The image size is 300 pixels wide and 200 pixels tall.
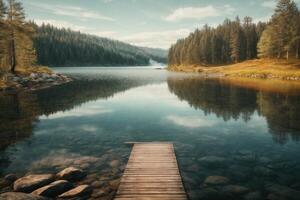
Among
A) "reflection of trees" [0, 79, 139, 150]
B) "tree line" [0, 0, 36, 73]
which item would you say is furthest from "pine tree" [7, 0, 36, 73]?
"reflection of trees" [0, 79, 139, 150]

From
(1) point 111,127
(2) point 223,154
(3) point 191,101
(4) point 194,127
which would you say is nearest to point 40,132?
(1) point 111,127

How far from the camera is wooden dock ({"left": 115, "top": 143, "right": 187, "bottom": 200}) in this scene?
11.3 m

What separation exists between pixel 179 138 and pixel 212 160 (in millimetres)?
5167

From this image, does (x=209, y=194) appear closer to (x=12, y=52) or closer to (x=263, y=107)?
(x=263, y=107)

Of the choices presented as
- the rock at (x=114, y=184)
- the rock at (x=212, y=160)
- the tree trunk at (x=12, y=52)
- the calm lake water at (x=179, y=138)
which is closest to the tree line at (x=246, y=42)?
the calm lake water at (x=179, y=138)

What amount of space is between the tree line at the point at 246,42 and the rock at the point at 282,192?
278ft

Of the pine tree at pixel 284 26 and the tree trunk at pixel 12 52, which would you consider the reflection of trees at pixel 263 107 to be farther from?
the pine tree at pixel 284 26

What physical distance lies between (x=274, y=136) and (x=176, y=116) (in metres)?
10.6

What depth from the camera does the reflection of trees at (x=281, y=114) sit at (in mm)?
22031

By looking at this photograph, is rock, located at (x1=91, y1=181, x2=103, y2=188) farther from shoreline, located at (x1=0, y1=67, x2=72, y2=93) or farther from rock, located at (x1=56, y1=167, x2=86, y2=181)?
shoreline, located at (x1=0, y1=67, x2=72, y2=93)

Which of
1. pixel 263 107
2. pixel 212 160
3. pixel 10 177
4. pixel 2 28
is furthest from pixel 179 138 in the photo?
pixel 2 28

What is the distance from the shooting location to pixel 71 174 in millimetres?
13609

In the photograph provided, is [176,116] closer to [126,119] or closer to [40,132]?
[126,119]

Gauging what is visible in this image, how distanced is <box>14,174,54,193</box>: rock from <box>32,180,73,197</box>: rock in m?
0.60
